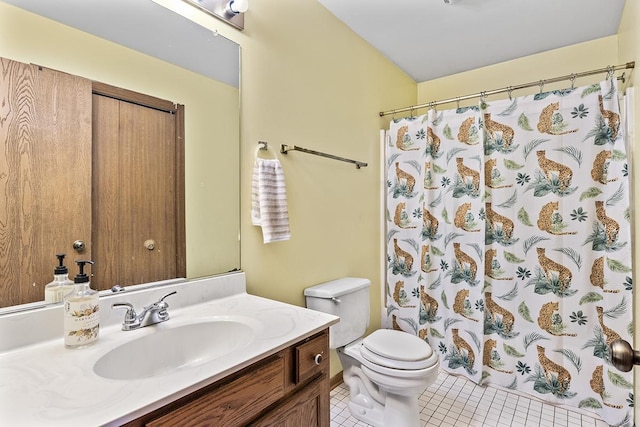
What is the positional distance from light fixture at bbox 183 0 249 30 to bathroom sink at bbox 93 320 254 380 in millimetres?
1223

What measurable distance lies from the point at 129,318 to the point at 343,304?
1.06 meters

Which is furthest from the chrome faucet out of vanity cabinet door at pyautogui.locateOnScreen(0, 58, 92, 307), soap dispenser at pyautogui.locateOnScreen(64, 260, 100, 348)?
vanity cabinet door at pyautogui.locateOnScreen(0, 58, 92, 307)

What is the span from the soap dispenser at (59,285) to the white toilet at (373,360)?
1.06 meters

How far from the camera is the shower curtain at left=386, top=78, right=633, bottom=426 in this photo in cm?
175

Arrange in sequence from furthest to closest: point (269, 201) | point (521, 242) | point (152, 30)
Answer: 1. point (521, 242)
2. point (269, 201)
3. point (152, 30)

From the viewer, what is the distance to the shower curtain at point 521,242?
1748mm

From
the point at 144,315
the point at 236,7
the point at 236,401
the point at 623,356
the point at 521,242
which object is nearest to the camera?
the point at 623,356

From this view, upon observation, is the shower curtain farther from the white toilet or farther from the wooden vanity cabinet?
the wooden vanity cabinet

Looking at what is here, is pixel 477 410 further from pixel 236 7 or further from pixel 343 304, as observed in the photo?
pixel 236 7

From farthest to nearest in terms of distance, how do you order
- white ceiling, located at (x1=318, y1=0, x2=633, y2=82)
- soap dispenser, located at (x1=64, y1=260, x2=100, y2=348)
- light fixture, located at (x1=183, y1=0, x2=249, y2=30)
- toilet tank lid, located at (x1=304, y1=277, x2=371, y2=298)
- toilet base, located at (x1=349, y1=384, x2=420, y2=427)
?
white ceiling, located at (x1=318, y1=0, x2=633, y2=82) < toilet tank lid, located at (x1=304, y1=277, x2=371, y2=298) < toilet base, located at (x1=349, y1=384, x2=420, y2=427) < light fixture, located at (x1=183, y1=0, x2=249, y2=30) < soap dispenser, located at (x1=64, y1=260, x2=100, y2=348)

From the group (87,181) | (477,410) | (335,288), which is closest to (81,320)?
(87,181)

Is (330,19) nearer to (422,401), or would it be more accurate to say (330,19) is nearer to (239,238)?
(239,238)

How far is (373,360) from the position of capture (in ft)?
5.27

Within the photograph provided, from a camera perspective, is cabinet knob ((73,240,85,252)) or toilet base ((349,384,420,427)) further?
toilet base ((349,384,420,427))
